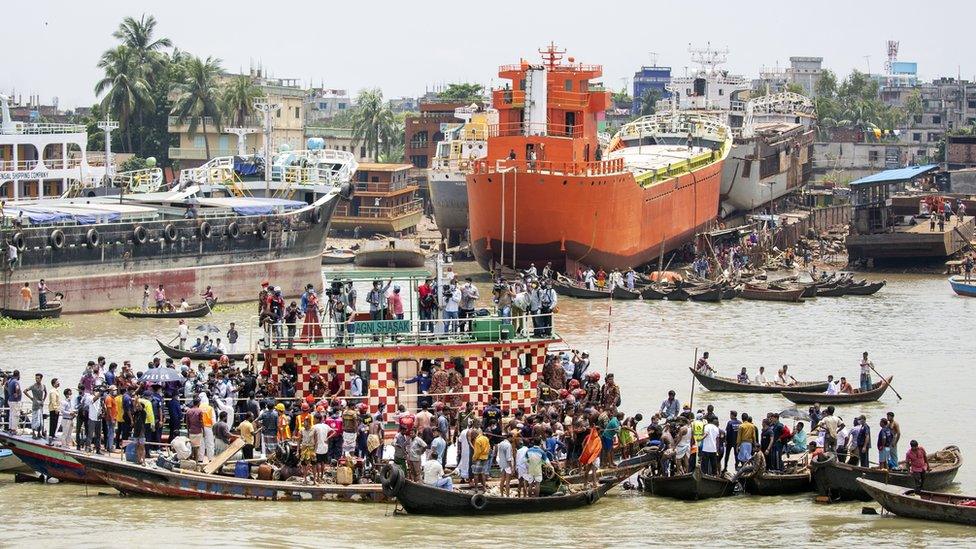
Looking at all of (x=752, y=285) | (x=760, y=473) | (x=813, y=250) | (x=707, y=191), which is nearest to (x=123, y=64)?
(x=707, y=191)

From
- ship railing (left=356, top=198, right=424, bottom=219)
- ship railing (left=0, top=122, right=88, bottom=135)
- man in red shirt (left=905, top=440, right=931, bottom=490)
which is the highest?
ship railing (left=0, top=122, right=88, bottom=135)

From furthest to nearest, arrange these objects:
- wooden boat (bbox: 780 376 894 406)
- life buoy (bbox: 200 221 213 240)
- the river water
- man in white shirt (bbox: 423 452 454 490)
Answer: life buoy (bbox: 200 221 213 240), wooden boat (bbox: 780 376 894 406), man in white shirt (bbox: 423 452 454 490), the river water

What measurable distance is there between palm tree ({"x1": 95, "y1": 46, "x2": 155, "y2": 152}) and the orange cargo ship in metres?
30.0

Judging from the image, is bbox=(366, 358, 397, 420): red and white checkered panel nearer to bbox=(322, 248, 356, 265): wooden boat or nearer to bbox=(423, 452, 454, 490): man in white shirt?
bbox=(423, 452, 454, 490): man in white shirt

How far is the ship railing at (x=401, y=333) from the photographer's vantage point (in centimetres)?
2945

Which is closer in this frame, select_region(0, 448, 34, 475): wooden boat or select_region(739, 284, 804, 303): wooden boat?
select_region(0, 448, 34, 475): wooden boat

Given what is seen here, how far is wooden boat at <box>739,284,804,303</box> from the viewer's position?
62031 millimetres

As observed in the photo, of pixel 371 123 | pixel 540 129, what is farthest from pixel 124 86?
pixel 540 129

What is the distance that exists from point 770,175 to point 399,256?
27392 millimetres

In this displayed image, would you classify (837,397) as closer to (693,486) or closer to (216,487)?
(693,486)

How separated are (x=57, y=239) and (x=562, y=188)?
64.8 feet

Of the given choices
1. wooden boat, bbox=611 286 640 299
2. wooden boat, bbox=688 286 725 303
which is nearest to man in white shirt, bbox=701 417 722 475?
wooden boat, bbox=688 286 725 303

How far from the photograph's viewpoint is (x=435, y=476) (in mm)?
26891

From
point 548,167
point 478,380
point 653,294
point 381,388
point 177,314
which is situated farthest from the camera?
point 548,167
